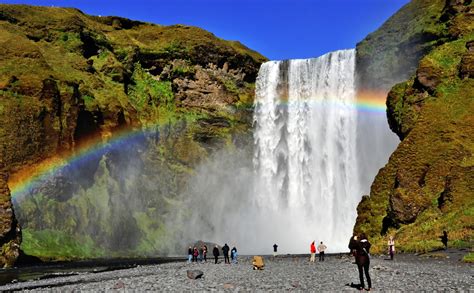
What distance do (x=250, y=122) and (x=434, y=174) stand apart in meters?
50.6

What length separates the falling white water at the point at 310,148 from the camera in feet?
232

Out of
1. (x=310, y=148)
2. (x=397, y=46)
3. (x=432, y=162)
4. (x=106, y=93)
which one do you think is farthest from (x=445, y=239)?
(x=106, y=93)

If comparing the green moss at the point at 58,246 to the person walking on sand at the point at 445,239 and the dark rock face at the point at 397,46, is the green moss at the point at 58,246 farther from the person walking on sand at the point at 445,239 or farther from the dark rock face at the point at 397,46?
the person walking on sand at the point at 445,239

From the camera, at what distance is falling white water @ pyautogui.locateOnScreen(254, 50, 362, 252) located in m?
70.7

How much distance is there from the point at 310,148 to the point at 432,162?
3760cm

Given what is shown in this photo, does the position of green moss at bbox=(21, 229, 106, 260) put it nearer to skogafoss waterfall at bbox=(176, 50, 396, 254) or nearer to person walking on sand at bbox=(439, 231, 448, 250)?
skogafoss waterfall at bbox=(176, 50, 396, 254)

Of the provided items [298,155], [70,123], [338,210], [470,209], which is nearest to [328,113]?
[298,155]

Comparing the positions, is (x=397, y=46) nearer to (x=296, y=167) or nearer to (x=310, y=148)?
(x=310, y=148)

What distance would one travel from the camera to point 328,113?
247 feet

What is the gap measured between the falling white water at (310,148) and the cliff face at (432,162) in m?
21.3

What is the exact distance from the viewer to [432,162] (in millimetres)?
40188

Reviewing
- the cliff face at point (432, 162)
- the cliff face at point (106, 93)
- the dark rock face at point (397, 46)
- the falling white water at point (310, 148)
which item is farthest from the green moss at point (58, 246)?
the dark rock face at point (397, 46)

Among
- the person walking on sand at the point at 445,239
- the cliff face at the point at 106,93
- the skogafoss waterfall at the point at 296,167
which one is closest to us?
the person walking on sand at the point at 445,239

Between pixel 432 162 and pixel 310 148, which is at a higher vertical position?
pixel 310 148
